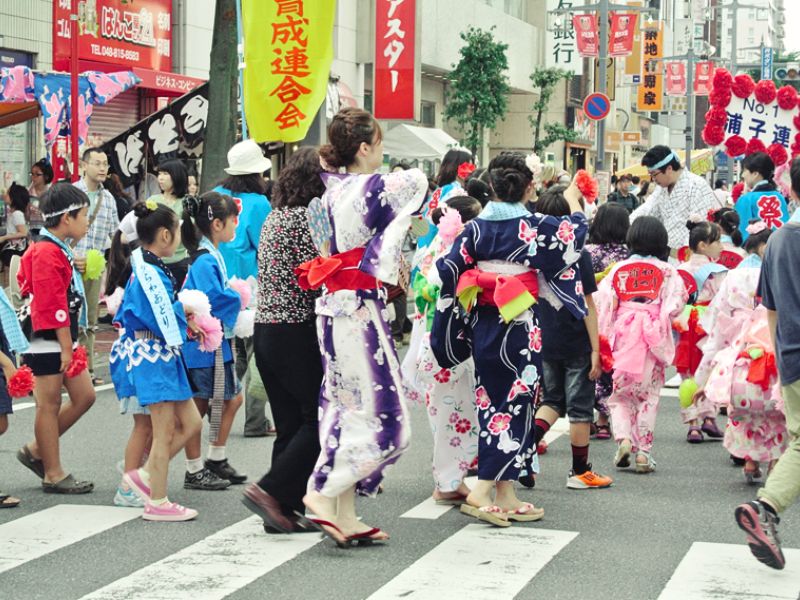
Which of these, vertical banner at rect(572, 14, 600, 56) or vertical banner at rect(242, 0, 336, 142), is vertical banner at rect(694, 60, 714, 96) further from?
vertical banner at rect(242, 0, 336, 142)

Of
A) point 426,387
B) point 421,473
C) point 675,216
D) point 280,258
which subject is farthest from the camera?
point 675,216

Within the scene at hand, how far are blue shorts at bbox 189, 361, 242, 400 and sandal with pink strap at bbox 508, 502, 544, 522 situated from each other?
6.02 ft

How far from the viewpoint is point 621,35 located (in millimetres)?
30812

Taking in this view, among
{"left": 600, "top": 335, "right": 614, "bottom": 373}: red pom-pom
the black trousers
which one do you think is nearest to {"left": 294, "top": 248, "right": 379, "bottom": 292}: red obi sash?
the black trousers

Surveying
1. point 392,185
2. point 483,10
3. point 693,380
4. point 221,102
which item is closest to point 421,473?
point 693,380

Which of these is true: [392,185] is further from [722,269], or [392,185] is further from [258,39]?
[258,39]

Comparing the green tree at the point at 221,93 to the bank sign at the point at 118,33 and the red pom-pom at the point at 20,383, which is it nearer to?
the bank sign at the point at 118,33

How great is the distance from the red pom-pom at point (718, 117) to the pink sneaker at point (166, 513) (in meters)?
8.02

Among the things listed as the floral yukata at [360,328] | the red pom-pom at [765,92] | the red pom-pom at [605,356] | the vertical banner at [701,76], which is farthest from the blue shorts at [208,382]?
the vertical banner at [701,76]

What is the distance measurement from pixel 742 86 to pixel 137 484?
821 centimetres

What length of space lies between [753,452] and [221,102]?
8.74 meters

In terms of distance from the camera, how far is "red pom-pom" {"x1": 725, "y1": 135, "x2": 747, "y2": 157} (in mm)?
12656

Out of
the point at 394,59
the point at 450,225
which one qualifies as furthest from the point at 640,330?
the point at 394,59

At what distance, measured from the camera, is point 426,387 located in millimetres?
6934
